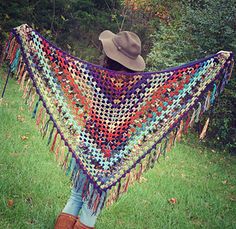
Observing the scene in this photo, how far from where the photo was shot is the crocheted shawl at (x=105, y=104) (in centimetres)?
253

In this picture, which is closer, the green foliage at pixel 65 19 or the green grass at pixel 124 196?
the green grass at pixel 124 196

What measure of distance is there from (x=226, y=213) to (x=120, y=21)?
10274 millimetres

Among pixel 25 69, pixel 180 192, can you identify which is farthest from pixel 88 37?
pixel 25 69

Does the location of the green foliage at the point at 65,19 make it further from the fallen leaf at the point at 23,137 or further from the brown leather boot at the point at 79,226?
the brown leather boot at the point at 79,226

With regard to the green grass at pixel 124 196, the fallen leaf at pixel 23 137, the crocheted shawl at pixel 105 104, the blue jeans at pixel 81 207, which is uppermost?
the crocheted shawl at pixel 105 104

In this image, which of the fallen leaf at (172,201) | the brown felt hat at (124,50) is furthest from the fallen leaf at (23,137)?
the brown felt hat at (124,50)

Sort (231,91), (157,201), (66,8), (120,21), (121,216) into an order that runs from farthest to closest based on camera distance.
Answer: (120,21) < (66,8) < (231,91) < (157,201) < (121,216)

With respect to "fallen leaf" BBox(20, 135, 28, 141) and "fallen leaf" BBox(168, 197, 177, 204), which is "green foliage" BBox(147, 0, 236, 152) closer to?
"fallen leaf" BBox(168, 197, 177, 204)

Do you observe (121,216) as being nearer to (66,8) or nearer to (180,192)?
(180,192)

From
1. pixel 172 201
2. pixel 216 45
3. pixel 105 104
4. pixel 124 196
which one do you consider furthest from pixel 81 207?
pixel 216 45

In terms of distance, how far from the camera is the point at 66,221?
8.77 ft

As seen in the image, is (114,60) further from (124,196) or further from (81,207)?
(124,196)

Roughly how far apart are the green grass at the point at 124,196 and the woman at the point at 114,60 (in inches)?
11.4

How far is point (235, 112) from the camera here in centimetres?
754
